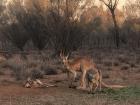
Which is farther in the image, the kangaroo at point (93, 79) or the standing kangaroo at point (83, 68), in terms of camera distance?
the standing kangaroo at point (83, 68)

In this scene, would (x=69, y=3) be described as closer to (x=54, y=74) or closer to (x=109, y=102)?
(x=54, y=74)

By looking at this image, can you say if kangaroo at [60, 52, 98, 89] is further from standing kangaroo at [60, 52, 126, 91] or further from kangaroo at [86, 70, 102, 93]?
kangaroo at [86, 70, 102, 93]

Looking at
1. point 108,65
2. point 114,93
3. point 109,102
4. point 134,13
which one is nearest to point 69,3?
point 108,65

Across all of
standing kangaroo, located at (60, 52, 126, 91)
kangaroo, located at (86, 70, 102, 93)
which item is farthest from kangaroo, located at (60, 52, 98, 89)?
kangaroo, located at (86, 70, 102, 93)

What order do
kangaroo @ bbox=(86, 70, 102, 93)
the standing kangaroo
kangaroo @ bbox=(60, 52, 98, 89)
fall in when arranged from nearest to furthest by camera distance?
1. kangaroo @ bbox=(86, 70, 102, 93)
2. the standing kangaroo
3. kangaroo @ bbox=(60, 52, 98, 89)

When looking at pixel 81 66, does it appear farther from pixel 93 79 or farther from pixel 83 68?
pixel 93 79

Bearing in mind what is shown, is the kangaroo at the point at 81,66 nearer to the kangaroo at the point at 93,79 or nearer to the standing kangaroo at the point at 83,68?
the standing kangaroo at the point at 83,68

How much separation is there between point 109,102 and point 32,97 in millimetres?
2686

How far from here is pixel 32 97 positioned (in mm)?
15242

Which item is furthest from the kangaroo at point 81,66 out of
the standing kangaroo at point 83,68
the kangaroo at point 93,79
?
the kangaroo at point 93,79

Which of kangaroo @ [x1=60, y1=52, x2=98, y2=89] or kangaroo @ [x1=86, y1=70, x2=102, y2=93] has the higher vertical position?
kangaroo @ [x1=60, y1=52, x2=98, y2=89]

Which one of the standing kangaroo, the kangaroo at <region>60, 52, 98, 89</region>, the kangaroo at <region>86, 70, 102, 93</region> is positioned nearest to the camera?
the kangaroo at <region>86, 70, 102, 93</region>

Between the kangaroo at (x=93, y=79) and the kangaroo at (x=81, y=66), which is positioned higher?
the kangaroo at (x=81, y=66)

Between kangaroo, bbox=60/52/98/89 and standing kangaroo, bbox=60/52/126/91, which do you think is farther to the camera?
kangaroo, bbox=60/52/98/89
